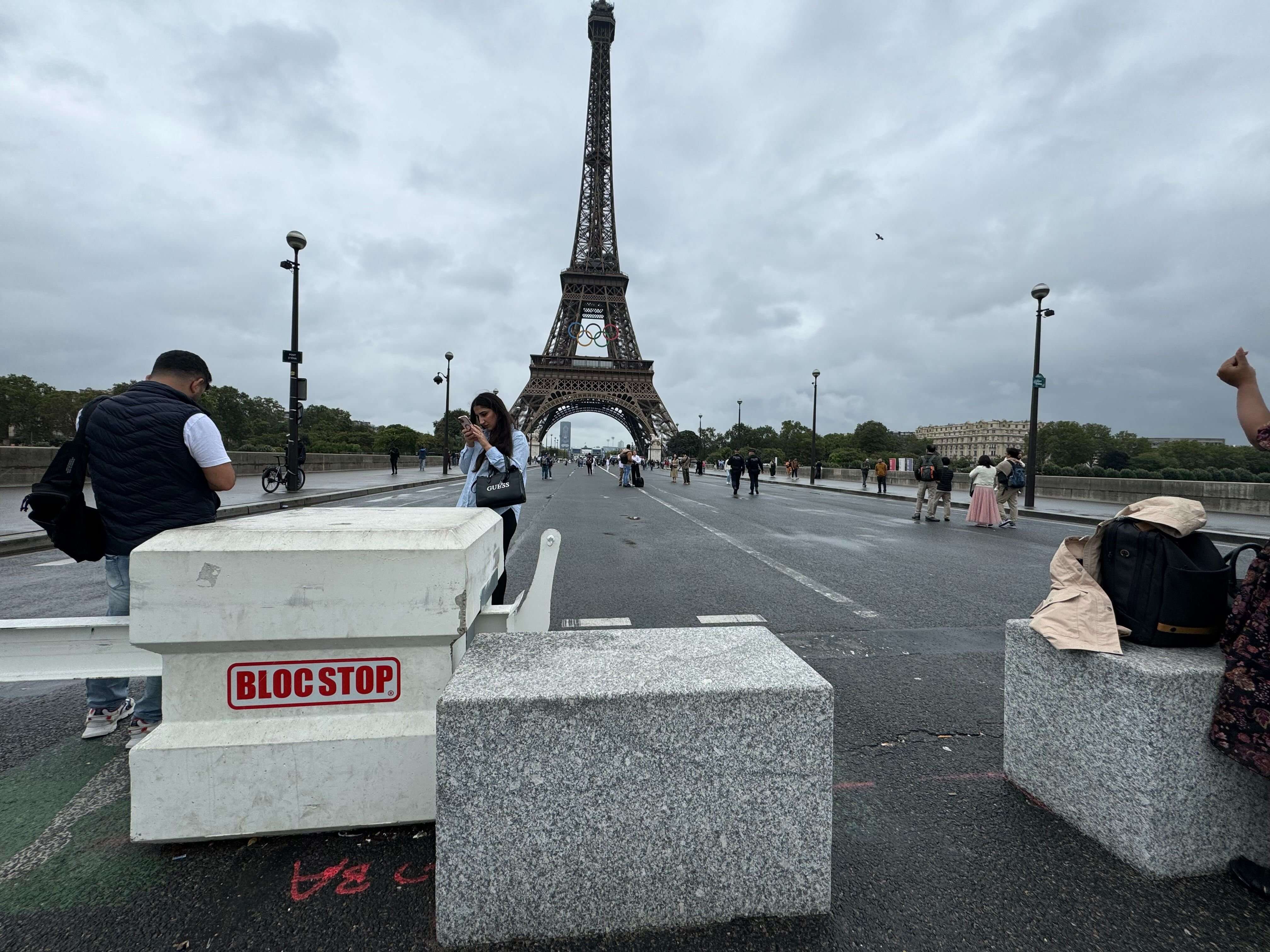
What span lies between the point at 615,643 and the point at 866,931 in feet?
3.19

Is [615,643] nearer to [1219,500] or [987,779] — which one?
[987,779]

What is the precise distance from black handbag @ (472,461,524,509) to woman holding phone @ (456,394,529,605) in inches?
1.0

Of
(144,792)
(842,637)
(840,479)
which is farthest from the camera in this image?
(840,479)

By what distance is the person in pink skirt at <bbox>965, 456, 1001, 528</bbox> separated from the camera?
1284 centimetres

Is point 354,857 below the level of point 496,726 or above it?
below

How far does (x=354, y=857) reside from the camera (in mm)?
1871

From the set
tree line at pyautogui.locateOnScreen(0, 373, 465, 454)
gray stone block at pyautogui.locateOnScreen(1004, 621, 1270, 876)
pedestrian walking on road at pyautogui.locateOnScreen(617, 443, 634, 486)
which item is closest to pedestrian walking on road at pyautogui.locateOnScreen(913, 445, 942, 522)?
pedestrian walking on road at pyautogui.locateOnScreen(617, 443, 634, 486)

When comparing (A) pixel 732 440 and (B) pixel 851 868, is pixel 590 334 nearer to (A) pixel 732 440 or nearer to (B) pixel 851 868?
(B) pixel 851 868

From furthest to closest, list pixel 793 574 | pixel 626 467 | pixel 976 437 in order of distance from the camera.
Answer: pixel 976 437
pixel 626 467
pixel 793 574

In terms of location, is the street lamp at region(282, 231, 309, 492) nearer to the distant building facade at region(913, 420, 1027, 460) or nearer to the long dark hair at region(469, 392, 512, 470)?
the long dark hair at region(469, 392, 512, 470)

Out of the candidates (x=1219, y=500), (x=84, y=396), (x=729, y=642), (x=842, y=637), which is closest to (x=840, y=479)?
(x=1219, y=500)

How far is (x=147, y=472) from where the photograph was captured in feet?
8.15

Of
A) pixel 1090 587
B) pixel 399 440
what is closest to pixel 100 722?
pixel 1090 587

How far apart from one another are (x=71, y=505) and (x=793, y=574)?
6.00m
